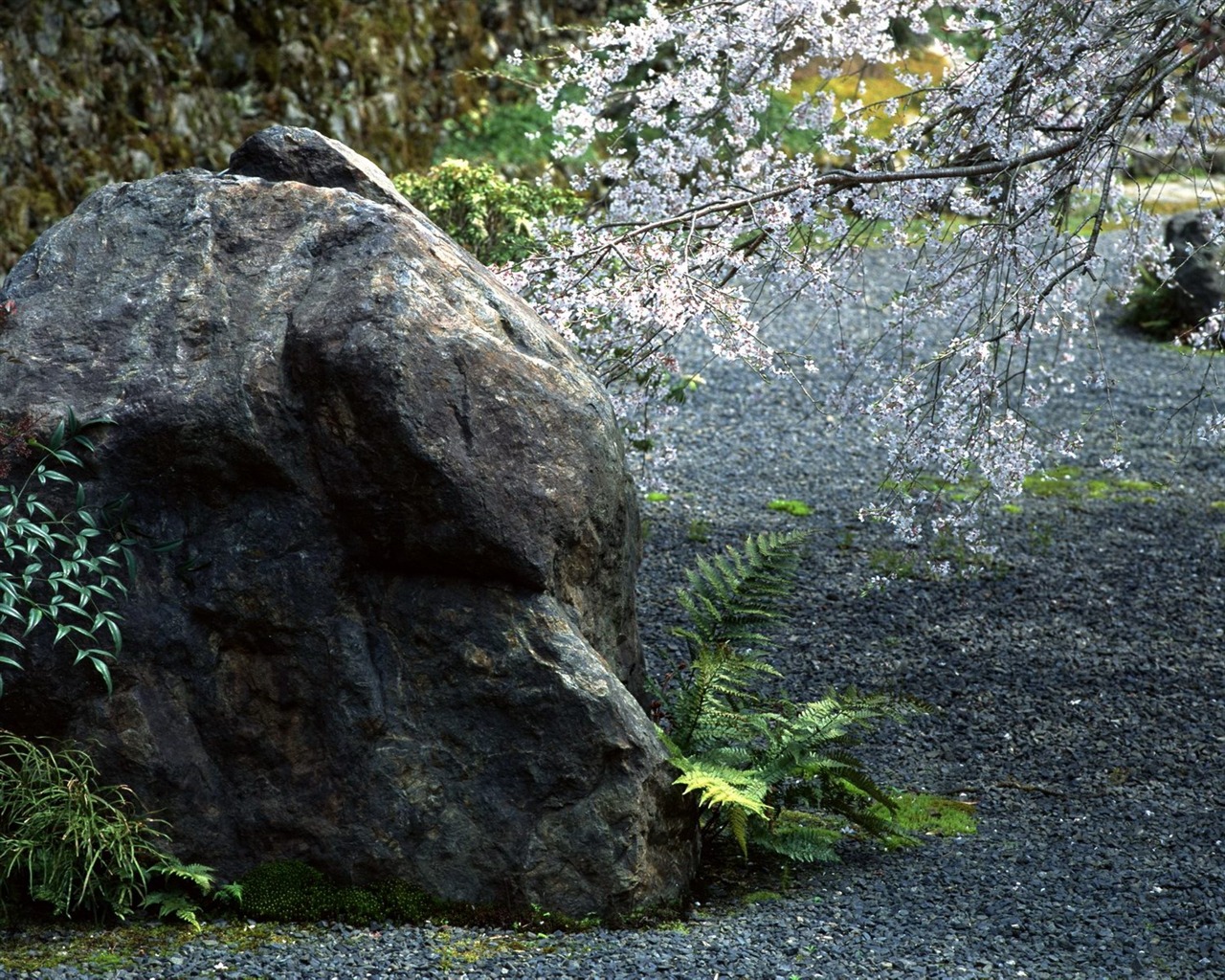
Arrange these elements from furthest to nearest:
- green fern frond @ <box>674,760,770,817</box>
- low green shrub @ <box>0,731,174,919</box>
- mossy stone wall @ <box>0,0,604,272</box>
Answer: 1. mossy stone wall @ <box>0,0,604,272</box>
2. green fern frond @ <box>674,760,770,817</box>
3. low green shrub @ <box>0,731,174,919</box>

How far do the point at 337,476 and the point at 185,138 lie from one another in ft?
27.0

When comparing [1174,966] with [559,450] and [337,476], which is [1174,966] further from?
[337,476]

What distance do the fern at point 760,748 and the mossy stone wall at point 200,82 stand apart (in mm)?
4905

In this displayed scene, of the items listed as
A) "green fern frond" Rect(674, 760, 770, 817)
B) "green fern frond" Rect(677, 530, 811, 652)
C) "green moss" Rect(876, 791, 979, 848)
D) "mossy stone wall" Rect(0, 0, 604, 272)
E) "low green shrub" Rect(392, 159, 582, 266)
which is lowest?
"green moss" Rect(876, 791, 979, 848)

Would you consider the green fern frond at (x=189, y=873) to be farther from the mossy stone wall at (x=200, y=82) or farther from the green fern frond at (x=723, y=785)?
the mossy stone wall at (x=200, y=82)

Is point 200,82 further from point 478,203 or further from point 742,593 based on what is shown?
point 742,593

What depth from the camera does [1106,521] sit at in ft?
26.0

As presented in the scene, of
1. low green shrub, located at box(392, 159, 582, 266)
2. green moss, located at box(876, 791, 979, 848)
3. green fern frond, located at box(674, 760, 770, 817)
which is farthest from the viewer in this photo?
low green shrub, located at box(392, 159, 582, 266)

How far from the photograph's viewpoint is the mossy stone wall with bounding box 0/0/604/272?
9555 millimetres

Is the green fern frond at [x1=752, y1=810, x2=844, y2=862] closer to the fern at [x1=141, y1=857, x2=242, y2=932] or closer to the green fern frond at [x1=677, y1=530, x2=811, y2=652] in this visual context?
the green fern frond at [x1=677, y1=530, x2=811, y2=652]

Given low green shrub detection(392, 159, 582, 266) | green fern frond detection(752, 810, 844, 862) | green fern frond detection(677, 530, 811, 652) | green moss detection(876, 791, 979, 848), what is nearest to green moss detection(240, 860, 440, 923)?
green fern frond detection(752, 810, 844, 862)

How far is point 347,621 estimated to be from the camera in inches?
139

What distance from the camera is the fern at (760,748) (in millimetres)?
3871

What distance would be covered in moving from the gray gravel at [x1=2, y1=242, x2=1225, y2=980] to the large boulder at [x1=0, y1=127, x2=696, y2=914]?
301 mm
